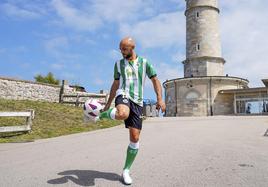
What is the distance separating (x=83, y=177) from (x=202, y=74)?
123 ft

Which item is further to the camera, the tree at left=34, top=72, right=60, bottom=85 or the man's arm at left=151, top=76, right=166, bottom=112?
the tree at left=34, top=72, right=60, bottom=85

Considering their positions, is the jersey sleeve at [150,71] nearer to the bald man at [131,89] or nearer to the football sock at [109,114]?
the bald man at [131,89]

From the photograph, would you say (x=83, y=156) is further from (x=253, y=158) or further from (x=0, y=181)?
(x=253, y=158)

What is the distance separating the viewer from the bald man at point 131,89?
4.37m

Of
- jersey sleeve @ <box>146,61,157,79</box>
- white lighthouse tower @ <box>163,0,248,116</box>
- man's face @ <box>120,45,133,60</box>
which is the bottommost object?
jersey sleeve @ <box>146,61,157,79</box>

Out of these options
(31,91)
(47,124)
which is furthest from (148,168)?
(31,91)

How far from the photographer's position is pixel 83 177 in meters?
4.57

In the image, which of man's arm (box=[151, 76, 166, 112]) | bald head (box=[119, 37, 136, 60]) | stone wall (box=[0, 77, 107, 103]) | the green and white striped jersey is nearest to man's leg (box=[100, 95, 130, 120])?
the green and white striped jersey

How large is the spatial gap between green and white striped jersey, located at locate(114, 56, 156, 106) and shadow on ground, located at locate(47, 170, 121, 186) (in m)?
1.14

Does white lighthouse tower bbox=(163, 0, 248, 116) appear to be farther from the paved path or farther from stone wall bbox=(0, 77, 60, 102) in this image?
the paved path

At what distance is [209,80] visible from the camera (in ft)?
123

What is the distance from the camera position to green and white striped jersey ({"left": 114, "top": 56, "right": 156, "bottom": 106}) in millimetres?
4512

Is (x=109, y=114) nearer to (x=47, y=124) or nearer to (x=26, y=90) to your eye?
(x=47, y=124)

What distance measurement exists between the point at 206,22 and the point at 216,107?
11380mm
